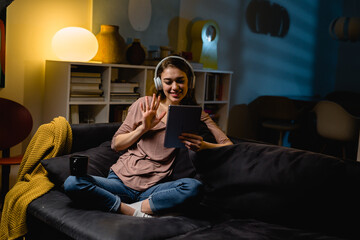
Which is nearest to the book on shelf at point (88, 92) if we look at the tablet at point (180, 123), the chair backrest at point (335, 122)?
the tablet at point (180, 123)

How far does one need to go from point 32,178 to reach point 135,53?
1.76 metres

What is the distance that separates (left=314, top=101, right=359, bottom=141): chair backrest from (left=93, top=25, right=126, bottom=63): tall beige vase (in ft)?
8.00

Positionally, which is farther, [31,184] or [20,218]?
[31,184]

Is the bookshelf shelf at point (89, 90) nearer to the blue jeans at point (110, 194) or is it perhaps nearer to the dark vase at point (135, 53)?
the dark vase at point (135, 53)

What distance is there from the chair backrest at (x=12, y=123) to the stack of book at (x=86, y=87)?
400mm

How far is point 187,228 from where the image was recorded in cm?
173

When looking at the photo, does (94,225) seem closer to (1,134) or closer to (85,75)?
(1,134)

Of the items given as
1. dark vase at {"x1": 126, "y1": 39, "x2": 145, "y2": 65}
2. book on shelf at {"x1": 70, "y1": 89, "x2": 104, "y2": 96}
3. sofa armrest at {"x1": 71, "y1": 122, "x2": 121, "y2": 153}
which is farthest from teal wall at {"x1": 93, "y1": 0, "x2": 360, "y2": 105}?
sofa armrest at {"x1": 71, "y1": 122, "x2": 121, "y2": 153}

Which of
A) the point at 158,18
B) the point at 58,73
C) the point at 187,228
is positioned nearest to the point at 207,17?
the point at 158,18

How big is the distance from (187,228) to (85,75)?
1915 millimetres

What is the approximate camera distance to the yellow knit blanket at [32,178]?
76.5 inches

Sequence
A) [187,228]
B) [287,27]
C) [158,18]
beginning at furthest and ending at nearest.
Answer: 1. [287,27]
2. [158,18]
3. [187,228]

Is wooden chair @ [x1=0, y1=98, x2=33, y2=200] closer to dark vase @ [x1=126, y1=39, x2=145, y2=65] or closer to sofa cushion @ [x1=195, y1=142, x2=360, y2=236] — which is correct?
dark vase @ [x1=126, y1=39, x2=145, y2=65]

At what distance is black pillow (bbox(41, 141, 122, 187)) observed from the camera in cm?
210
